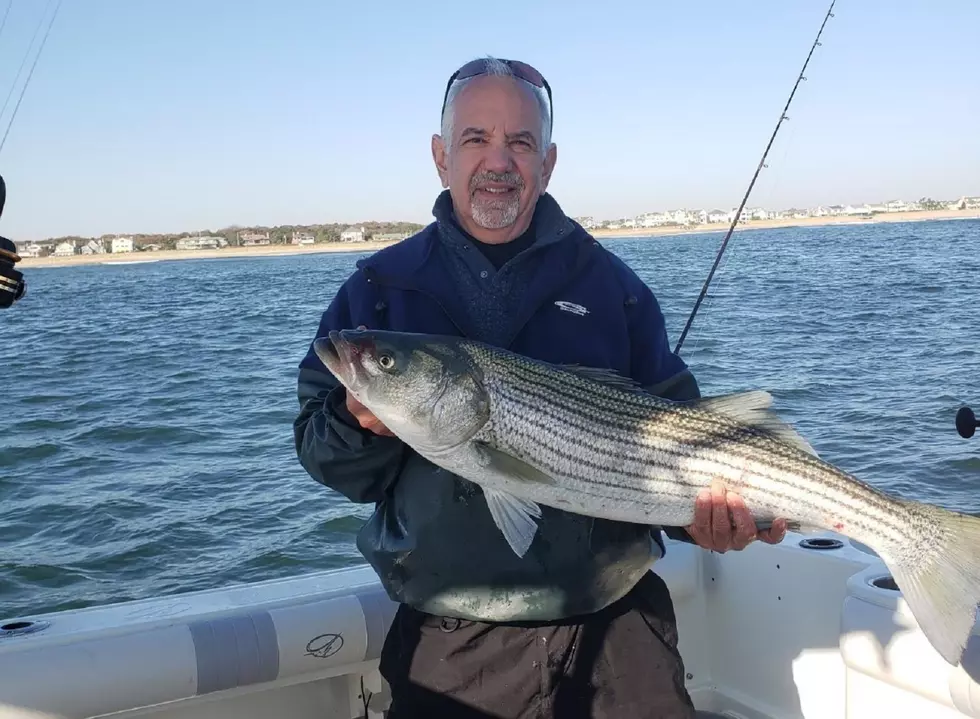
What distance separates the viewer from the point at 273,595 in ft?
14.6

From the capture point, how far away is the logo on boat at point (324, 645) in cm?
418

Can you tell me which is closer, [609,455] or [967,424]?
[609,455]

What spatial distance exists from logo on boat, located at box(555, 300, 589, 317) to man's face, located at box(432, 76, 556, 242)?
0.37 meters

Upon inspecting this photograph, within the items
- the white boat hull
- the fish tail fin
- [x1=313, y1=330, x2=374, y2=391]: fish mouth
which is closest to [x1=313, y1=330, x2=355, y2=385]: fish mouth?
[x1=313, y1=330, x2=374, y2=391]: fish mouth

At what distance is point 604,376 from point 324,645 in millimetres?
1950

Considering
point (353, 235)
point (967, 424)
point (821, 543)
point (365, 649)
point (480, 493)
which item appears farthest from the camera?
point (353, 235)

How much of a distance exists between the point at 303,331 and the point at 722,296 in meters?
15.4

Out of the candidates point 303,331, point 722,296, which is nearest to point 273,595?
point 303,331

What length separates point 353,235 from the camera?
124 m

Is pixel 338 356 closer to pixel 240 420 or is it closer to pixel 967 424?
pixel 967 424

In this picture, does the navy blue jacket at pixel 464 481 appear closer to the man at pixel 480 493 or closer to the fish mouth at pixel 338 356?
the man at pixel 480 493

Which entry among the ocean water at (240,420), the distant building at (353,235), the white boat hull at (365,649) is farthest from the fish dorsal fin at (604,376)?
the distant building at (353,235)

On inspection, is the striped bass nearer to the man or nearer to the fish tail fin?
the fish tail fin

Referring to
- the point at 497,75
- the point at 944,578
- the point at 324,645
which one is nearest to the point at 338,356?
the point at 497,75
